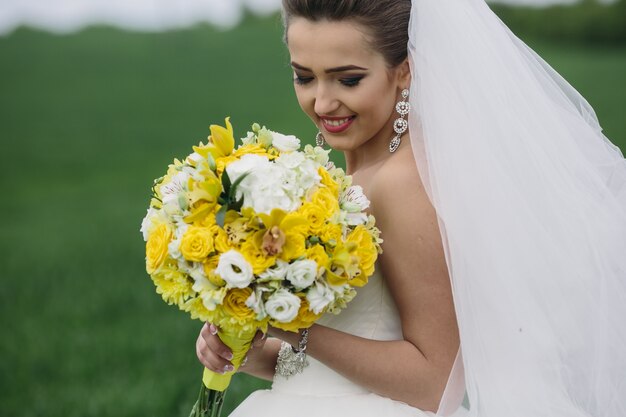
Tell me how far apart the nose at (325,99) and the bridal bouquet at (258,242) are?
30cm

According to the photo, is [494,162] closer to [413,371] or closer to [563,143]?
[563,143]

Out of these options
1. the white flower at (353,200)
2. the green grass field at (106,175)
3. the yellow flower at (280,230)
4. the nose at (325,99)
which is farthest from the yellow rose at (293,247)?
the green grass field at (106,175)

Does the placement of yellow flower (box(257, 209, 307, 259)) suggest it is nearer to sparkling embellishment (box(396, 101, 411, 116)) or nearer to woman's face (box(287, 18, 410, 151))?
woman's face (box(287, 18, 410, 151))

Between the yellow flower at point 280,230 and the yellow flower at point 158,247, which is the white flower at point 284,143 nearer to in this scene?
the yellow flower at point 280,230

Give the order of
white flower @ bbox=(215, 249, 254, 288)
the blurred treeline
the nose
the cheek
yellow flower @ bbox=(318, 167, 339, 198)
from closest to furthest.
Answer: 1. white flower @ bbox=(215, 249, 254, 288)
2. yellow flower @ bbox=(318, 167, 339, 198)
3. the nose
4. the cheek
5. the blurred treeline

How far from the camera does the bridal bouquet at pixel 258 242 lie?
2719mm

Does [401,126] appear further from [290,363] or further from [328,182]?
[290,363]

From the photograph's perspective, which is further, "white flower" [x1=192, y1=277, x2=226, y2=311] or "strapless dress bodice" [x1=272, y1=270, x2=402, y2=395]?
"strapless dress bodice" [x1=272, y1=270, x2=402, y2=395]

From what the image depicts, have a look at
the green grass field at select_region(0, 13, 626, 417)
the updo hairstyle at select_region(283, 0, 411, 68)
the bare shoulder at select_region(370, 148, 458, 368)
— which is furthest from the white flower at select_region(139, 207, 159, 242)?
the green grass field at select_region(0, 13, 626, 417)

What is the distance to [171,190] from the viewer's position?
2.98m

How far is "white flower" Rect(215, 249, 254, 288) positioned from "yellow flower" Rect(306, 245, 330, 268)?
0.19 metres

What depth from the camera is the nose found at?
3.15 m

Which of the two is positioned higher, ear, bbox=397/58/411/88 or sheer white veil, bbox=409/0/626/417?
ear, bbox=397/58/411/88

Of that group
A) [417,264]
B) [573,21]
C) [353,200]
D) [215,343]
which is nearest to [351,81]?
[353,200]
